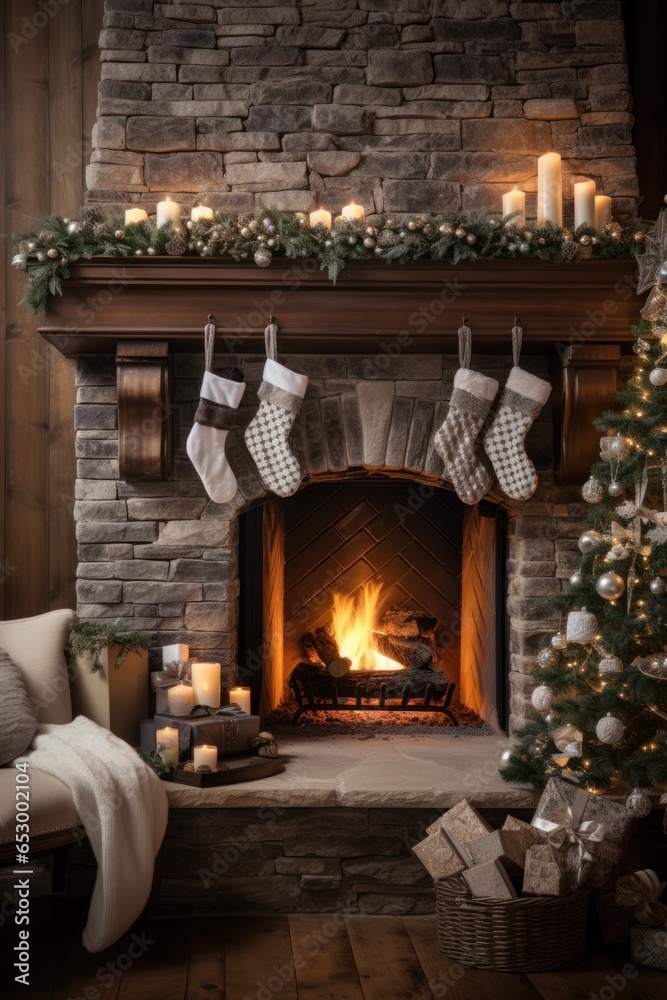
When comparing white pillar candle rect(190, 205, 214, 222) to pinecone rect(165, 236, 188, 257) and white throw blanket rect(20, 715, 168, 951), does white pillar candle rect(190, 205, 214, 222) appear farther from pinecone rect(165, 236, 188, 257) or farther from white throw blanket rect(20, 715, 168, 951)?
Answer: white throw blanket rect(20, 715, 168, 951)

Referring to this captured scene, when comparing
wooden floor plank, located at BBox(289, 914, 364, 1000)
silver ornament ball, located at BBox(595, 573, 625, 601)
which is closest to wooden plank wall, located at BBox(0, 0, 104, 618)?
wooden floor plank, located at BBox(289, 914, 364, 1000)

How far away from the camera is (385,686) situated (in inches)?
150

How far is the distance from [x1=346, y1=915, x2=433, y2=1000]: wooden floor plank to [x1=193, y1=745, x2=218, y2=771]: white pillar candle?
66 centimetres

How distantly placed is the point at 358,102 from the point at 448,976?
9.73ft

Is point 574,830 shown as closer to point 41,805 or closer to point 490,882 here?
point 490,882

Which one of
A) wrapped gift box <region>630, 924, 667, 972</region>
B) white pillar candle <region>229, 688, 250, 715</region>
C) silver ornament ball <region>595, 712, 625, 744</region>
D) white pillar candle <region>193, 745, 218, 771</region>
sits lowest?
wrapped gift box <region>630, 924, 667, 972</region>

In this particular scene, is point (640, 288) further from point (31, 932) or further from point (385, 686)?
point (31, 932)

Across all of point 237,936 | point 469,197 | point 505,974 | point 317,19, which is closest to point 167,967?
point 237,936

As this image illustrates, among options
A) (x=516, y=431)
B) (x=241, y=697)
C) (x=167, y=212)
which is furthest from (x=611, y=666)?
(x=167, y=212)

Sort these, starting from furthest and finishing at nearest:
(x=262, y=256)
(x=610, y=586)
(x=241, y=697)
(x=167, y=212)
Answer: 1. (x=241, y=697)
2. (x=167, y=212)
3. (x=262, y=256)
4. (x=610, y=586)

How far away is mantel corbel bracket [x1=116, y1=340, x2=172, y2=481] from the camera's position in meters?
3.14

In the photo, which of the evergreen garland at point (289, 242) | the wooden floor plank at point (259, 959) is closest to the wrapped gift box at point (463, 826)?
the wooden floor plank at point (259, 959)

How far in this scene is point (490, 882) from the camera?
2.52m

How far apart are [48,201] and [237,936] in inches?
117
